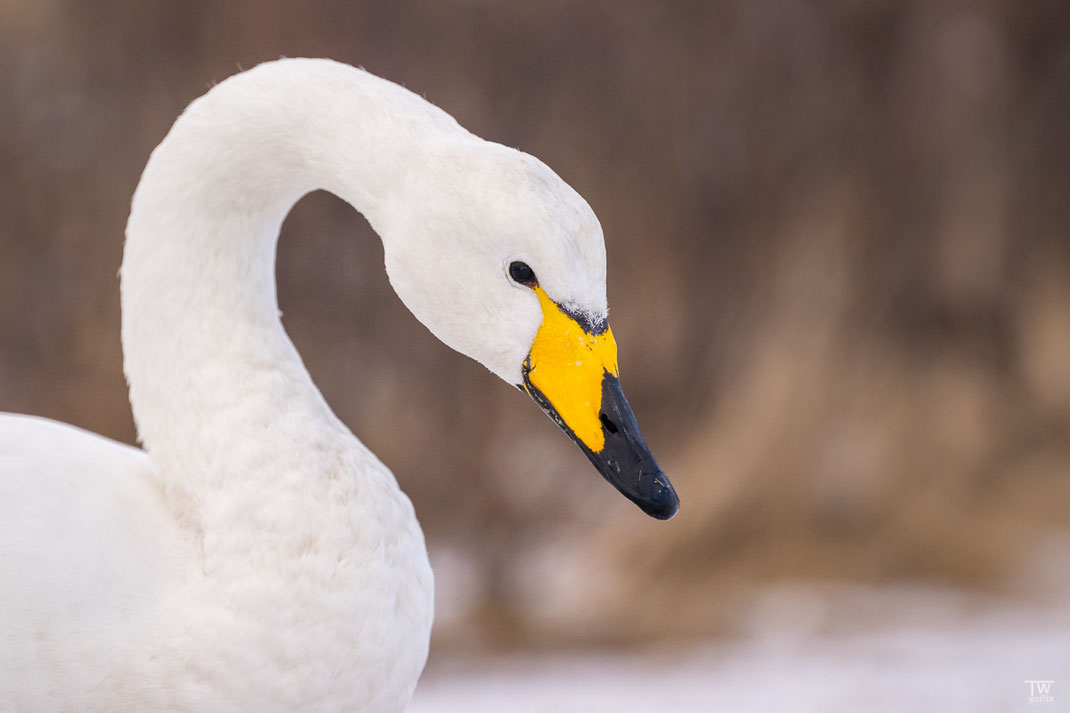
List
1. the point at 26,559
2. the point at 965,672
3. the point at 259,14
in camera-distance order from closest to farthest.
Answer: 1. the point at 26,559
2. the point at 965,672
3. the point at 259,14

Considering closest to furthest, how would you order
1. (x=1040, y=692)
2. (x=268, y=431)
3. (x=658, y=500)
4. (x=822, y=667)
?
(x=658, y=500), (x=268, y=431), (x=1040, y=692), (x=822, y=667)

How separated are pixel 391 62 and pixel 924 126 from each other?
1.17m

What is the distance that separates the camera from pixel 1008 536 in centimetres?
241

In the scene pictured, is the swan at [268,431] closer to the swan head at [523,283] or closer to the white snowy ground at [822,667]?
the swan head at [523,283]

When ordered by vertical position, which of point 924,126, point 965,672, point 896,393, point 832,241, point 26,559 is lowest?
point 26,559

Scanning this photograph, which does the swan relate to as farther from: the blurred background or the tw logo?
the blurred background

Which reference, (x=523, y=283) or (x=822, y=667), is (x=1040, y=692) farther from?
(x=523, y=283)

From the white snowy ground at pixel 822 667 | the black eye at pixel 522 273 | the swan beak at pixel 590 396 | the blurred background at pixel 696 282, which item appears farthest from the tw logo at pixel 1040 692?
the black eye at pixel 522 273

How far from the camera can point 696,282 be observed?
2498 mm

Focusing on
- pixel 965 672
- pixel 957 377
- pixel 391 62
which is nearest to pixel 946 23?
pixel 957 377

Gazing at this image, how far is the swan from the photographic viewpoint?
2.55 feet

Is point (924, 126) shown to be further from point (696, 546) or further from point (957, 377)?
point (696, 546)

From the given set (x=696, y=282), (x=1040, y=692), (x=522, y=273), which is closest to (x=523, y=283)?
(x=522, y=273)

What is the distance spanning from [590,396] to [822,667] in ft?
4.70
